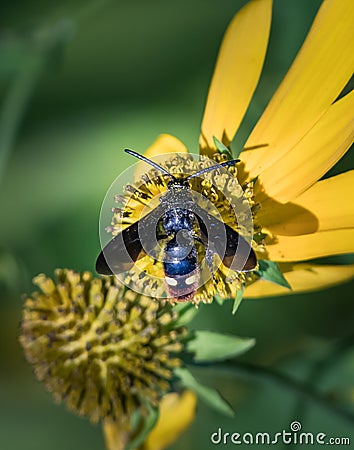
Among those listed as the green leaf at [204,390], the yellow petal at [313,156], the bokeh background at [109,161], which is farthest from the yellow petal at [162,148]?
the green leaf at [204,390]

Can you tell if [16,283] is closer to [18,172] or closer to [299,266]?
[18,172]

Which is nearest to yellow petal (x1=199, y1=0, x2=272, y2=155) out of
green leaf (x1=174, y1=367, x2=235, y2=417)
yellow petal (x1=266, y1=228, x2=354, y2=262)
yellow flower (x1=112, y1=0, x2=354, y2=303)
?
yellow flower (x1=112, y1=0, x2=354, y2=303)

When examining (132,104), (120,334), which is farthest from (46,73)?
(120,334)

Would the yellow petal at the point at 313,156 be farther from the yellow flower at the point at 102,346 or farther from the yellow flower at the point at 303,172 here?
the yellow flower at the point at 102,346

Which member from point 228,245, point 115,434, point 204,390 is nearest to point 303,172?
point 228,245

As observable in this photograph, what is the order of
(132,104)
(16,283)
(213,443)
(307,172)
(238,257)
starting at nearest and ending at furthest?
(238,257) → (307,172) → (213,443) → (16,283) → (132,104)
